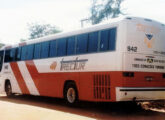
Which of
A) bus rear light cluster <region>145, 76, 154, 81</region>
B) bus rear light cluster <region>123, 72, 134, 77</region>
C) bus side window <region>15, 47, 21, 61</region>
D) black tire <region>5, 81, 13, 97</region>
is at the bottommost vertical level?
black tire <region>5, 81, 13, 97</region>

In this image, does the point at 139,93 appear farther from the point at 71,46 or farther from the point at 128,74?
the point at 71,46

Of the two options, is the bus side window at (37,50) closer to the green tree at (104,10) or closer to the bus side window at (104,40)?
the bus side window at (104,40)

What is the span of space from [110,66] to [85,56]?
175 cm

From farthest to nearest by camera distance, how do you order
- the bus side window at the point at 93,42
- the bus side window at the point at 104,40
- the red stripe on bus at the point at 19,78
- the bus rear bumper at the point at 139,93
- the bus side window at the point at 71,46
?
the red stripe on bus at the point at 19,78, the bus side window at the point at 71,46, the bus side window at the point at 93,42, the bus side window at the point at 104,40, the bus rear bumper at the point at 139,93

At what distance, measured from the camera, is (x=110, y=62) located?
34.4 ft

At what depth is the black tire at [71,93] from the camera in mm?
12547

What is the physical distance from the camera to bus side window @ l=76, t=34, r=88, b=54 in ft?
39.7

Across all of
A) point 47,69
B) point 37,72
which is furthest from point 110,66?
point 37,72

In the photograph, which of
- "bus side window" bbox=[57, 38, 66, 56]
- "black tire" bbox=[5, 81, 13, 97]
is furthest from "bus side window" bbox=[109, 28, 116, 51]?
"black tire" bbox=[5, 81, 13, 97]

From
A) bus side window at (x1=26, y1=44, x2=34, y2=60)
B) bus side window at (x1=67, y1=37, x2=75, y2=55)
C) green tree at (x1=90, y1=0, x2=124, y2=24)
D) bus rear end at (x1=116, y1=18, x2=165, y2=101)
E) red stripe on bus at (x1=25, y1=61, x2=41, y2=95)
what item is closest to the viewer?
bus rear end at (x1=116, y1=18, x2=165, y2=101)

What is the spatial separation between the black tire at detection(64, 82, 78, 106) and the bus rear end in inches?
112

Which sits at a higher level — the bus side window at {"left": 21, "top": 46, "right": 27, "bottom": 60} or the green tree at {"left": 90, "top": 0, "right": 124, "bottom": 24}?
the green tree at {"left": 90, "top": 0, "right": 124, "bottom": 24}

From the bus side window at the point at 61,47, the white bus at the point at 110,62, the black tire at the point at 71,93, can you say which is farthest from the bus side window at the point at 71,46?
the black tire at the point at 71,93

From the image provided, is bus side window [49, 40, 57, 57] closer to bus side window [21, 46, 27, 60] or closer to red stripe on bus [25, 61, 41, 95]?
red stripe on bus [25, 61, 41, 95]
